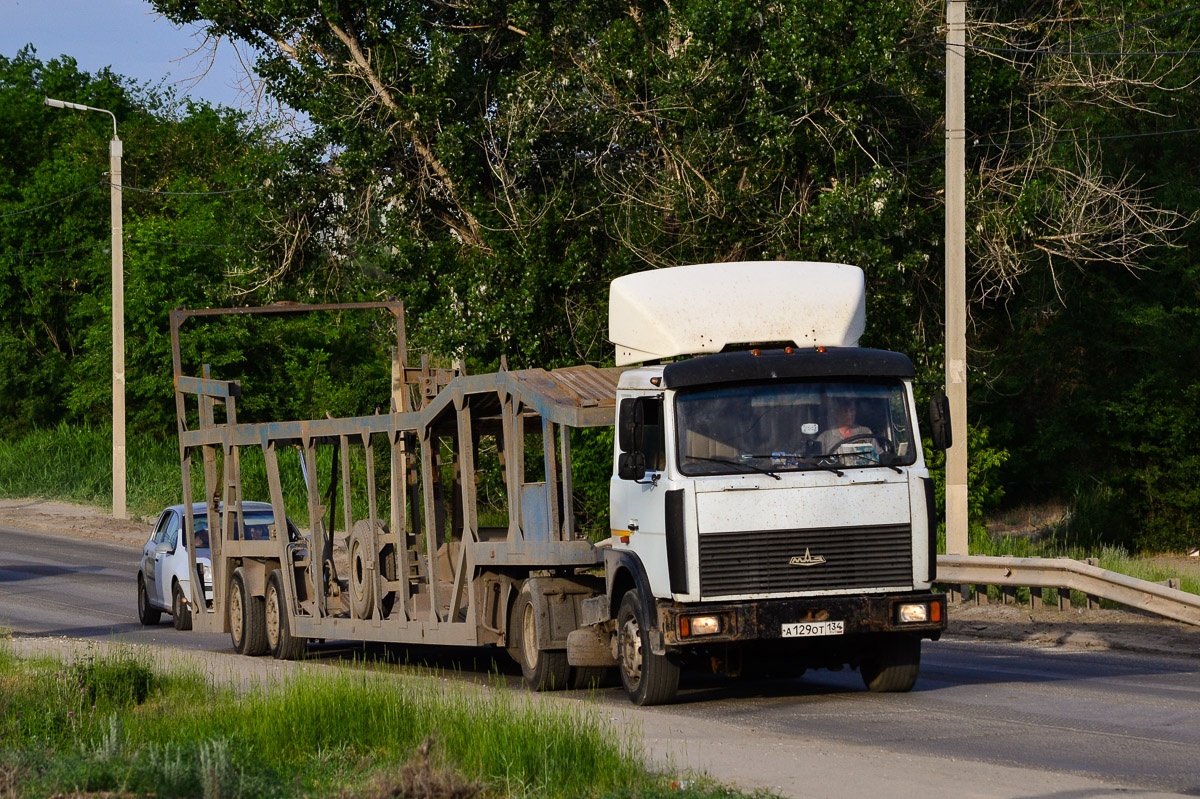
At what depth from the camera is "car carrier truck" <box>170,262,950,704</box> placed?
1064cm

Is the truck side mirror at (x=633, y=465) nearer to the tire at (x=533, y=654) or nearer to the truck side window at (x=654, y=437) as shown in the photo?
the truck side window at (x=654, y=437)

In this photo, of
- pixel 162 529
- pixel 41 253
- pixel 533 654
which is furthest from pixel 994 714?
pixel 41 253

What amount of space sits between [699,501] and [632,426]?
81cm

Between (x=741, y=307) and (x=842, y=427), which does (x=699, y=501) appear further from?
(x=741, y=307)

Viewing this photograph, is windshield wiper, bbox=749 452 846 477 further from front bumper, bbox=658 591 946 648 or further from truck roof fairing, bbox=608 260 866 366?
truck roof fairing, bbox=608 260 866 366

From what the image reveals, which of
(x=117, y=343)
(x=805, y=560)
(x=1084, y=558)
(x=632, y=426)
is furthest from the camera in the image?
(x=117, y=343)

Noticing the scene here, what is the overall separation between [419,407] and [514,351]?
10386 millimetres

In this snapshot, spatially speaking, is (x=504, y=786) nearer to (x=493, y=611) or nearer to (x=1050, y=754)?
(x=1050, y=754)

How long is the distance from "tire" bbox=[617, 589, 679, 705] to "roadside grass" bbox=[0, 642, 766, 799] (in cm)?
114

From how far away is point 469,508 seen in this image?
13414 millimetres

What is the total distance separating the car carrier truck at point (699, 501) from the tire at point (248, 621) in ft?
10.5

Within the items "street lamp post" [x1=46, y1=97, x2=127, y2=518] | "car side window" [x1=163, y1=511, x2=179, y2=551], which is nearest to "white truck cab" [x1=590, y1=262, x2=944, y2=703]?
"car side window" [x1=163, y1=511, x2=179, y2=551]

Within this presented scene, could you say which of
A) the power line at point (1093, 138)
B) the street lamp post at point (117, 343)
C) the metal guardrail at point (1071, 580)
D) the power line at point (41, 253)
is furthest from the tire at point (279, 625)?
the power line at point (41, 253)

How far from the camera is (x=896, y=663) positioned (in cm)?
1163
